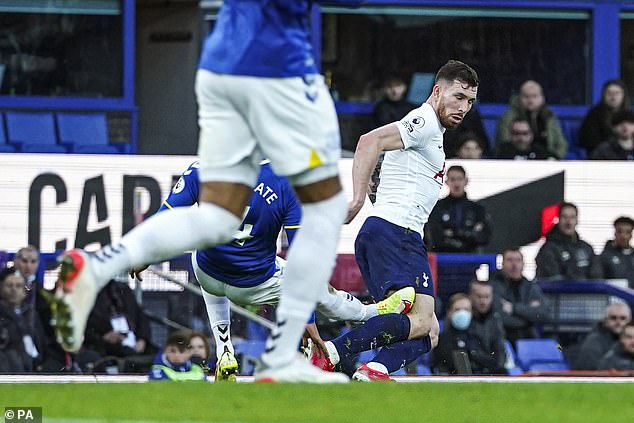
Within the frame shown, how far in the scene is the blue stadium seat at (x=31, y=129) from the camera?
14805 mm

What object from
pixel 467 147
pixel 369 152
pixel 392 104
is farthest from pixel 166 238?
pixel 392 104

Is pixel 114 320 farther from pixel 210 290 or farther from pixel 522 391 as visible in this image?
pixel 522 391

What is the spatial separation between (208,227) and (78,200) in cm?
783

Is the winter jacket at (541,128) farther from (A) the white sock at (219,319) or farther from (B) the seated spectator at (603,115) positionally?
(A) the white sock at (219,319)

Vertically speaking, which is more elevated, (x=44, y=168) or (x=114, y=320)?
(x=44, y=168)

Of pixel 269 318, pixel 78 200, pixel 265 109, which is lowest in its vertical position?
pixel 269 318

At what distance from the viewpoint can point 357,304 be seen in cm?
891

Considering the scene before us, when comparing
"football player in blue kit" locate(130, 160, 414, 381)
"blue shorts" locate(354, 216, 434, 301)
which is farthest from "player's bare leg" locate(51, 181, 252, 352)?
"blue shorts" locate(354, 216, 434, 301)

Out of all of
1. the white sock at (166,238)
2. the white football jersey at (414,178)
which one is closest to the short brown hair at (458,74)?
the white football jersey at (414,178)

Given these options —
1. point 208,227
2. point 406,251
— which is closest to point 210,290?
point 406,251

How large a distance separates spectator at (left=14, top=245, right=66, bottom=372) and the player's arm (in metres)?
4.34

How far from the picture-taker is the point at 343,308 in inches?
349

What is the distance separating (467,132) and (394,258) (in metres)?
5.76

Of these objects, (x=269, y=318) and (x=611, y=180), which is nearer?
(x=269, y=318)
